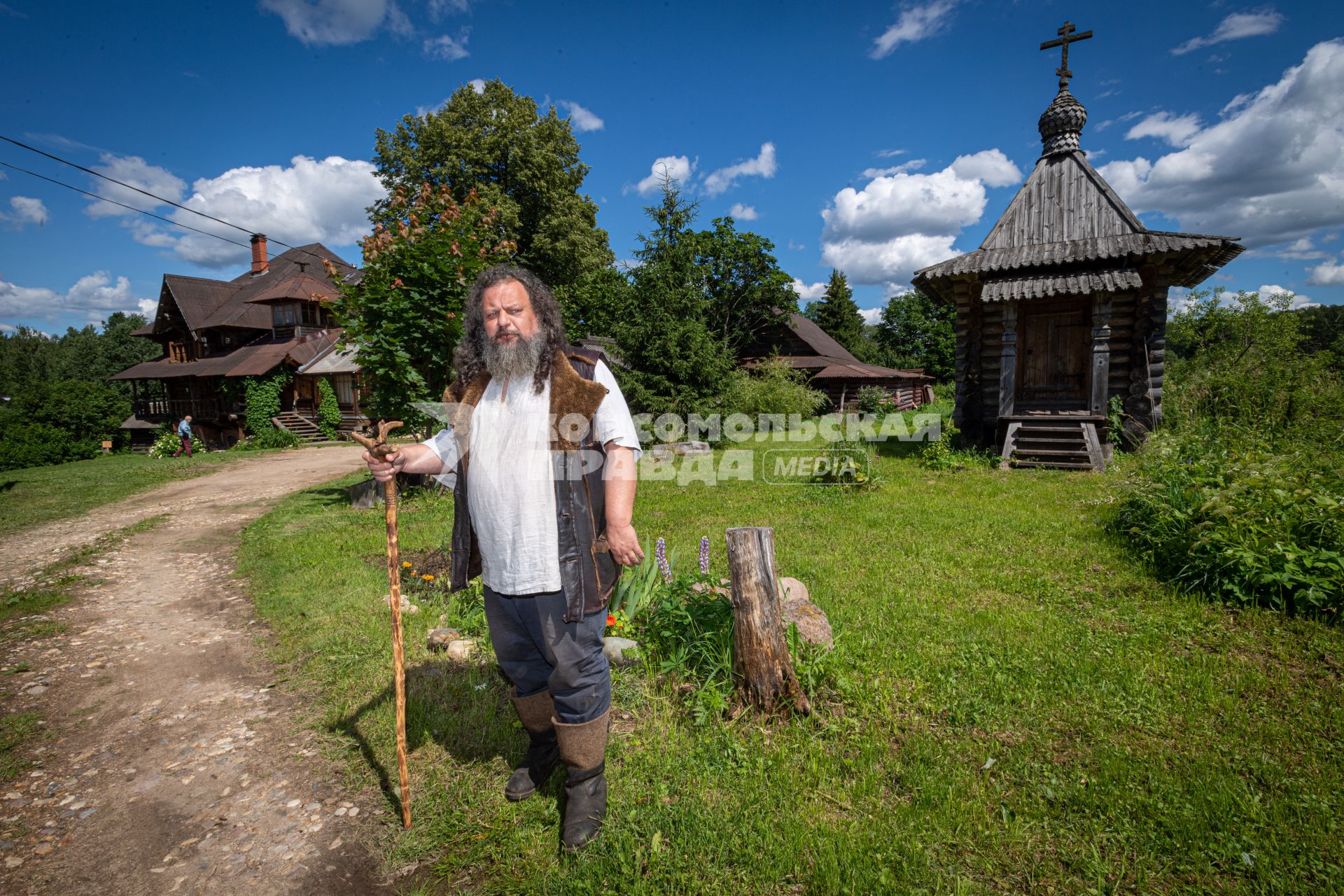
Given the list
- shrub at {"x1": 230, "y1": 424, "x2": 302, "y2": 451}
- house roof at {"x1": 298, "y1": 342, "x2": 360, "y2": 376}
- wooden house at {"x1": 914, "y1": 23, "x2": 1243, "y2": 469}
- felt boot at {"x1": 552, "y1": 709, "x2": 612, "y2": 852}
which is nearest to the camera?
felt boot at {"x1": 552, "y1": 709, "x2": 612, "y2": 852}

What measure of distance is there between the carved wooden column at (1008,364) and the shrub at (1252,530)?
15.6ft

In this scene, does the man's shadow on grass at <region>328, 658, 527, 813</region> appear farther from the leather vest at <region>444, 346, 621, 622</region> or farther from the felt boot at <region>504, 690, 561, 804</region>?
the leather vest at <region>444, 346, 621, 622</region>

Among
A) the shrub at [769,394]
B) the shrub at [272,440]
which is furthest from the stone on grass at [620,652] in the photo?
the shrub at [272,440]

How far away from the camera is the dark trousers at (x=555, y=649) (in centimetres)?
227

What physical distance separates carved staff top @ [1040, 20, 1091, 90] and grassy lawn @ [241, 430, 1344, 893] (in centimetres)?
1040

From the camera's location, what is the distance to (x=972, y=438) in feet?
Result: 37.6

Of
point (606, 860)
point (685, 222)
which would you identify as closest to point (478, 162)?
point (685, 222)

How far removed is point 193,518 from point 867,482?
10.4 m

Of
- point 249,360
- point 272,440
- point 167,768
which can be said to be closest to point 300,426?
point 272,440

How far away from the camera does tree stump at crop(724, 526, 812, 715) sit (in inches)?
118

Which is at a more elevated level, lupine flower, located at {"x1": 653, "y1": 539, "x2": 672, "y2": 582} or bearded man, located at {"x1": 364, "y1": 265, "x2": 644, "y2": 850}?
bearded man, located at {"x1": 364, "y1": 265, "x2": 644, "y2": 850}

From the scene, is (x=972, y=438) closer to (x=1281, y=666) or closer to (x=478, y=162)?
(x=1281, y=666)

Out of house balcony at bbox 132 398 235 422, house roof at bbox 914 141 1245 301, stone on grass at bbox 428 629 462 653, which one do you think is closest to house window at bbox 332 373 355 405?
house balcony at bbox 132 398 235 422

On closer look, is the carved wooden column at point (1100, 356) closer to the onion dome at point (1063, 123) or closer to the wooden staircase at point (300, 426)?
the onion dome at point (1063, 123)
